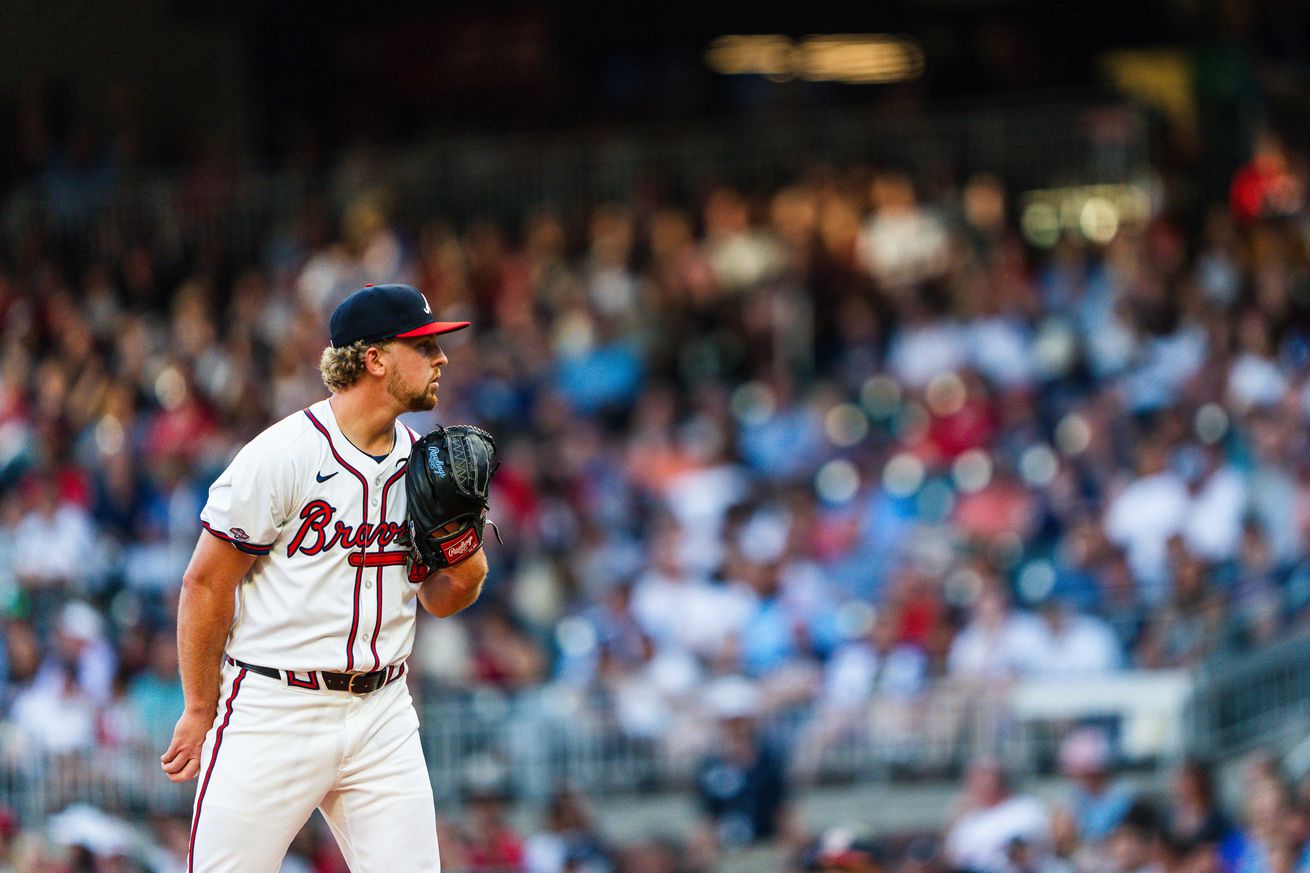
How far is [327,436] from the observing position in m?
4.95

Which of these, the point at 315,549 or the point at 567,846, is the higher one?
the point at 315,549

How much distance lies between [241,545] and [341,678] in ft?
1.41

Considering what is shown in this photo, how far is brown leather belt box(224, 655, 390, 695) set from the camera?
492 centimetres

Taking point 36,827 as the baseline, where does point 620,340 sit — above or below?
above

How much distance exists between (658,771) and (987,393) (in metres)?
3.40

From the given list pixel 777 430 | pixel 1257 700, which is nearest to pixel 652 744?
pixel 777 430

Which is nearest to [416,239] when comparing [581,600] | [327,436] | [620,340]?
[620,340]

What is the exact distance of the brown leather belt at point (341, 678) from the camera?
16.1 ft

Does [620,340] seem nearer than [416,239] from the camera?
Yes

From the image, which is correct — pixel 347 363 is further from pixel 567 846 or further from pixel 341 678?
pixel 567 846

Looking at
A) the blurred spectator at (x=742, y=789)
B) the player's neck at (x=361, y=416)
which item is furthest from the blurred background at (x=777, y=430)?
the player's neck at (x=361, y=416)

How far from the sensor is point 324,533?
4922mm

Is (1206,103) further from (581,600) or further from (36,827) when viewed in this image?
(36,827)

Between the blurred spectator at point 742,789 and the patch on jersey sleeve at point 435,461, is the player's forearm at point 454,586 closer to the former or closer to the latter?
Result: the patch on jersey sleeve at point 435,461
